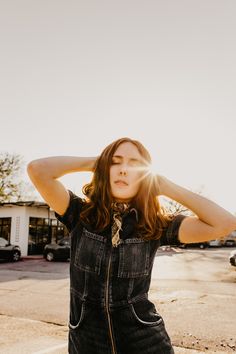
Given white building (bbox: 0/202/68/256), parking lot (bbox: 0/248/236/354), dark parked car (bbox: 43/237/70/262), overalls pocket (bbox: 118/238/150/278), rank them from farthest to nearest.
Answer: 1. white building (bbox: 0/202/68/256)
2. dark parked car (bbox: 43/237/70/262)
3. parking lot (bbox: 0/248/236/354)
4. overalls pocket (bbox: 118/238/150/278)

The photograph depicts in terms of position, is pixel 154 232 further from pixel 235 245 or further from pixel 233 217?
pixel 235 245

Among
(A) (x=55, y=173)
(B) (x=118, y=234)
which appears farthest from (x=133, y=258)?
(A) (x=55, y=173)

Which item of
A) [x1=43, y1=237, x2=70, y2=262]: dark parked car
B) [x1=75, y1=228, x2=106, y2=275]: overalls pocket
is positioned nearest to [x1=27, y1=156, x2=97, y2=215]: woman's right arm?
[x1=75, y1=228, x2=106, y2=275]: overalls pocket

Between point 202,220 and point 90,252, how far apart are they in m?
0.64

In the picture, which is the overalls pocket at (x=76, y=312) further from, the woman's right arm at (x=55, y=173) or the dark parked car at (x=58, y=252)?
the dark parked car at (x=58, y=252)

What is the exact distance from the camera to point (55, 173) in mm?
2100

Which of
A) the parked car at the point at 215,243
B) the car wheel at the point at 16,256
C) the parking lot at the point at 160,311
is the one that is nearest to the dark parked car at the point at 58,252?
the car wheel at the point at 16,256

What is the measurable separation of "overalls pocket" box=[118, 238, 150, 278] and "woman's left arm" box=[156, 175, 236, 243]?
219 millimetres

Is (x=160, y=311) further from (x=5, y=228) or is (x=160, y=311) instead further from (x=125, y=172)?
(x=5, y=228)

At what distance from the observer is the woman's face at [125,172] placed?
2.00 meters

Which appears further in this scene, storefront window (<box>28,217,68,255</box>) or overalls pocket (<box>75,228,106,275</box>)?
storefront window (<box>28,217,68,255</box>)

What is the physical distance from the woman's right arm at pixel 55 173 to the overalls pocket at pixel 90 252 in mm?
216

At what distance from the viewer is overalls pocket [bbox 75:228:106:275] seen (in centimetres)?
187

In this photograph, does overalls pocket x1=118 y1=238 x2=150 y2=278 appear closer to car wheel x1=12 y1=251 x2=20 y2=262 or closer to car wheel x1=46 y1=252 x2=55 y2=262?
car wheel x1=46 y1=252 x2=55 y2=262
